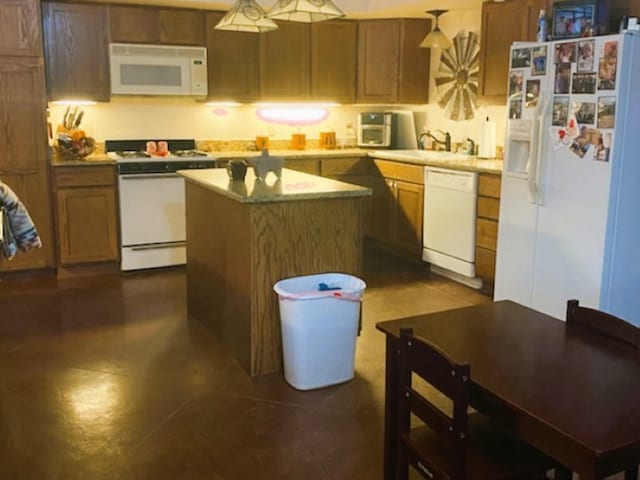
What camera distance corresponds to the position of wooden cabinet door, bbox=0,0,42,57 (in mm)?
4824

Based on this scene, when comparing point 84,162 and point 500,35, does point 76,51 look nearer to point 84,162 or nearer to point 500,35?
point 84,162

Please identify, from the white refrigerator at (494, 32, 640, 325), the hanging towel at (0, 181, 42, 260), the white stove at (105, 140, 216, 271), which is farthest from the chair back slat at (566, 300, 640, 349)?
→ the white stove at (105, 140, 216, 271)

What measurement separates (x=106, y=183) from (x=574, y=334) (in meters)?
4.03

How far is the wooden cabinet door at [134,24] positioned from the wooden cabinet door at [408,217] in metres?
2.34

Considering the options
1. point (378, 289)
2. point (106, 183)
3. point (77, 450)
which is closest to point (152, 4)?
point (106, 183)

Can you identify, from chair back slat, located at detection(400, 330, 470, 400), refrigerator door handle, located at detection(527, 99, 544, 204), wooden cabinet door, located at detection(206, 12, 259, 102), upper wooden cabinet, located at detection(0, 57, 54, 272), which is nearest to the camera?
chair back slat, located at detection(400, 330, 470, 400)

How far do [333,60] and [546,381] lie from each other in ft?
15.9

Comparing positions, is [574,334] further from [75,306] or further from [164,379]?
[75,306]

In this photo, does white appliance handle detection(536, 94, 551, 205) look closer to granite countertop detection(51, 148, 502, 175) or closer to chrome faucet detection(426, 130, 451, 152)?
granite countertop detection(51, 148, 502, 175)

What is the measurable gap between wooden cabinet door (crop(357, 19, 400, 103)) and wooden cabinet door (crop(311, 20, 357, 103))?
76 mm

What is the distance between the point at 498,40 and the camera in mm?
4898

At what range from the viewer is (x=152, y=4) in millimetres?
5383

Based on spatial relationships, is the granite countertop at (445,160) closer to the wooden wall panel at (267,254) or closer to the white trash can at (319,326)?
the wooden wall panel at (267,254)

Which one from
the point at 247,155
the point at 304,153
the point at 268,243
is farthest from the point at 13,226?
the point at 304,153
